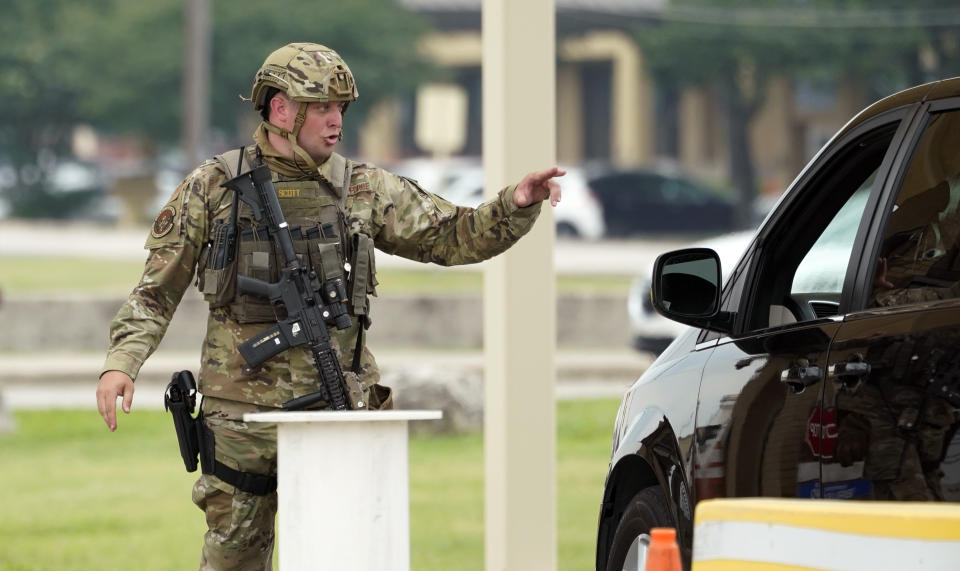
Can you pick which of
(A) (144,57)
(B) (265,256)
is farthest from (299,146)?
(A) (144,57)

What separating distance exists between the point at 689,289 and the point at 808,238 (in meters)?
0.31

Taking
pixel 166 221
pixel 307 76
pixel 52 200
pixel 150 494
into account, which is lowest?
pixel 150 494

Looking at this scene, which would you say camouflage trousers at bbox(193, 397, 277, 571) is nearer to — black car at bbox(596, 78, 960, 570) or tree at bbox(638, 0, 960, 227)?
black car at bbox(596, 78, 960, 570)

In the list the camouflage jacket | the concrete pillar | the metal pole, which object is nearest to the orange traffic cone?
the camouflage jacket

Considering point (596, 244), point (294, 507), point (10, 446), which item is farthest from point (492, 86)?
point (596, 244)

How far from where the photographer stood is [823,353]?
11.7 feet

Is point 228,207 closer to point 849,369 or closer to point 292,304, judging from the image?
point 292,304

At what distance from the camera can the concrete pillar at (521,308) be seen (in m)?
6.52

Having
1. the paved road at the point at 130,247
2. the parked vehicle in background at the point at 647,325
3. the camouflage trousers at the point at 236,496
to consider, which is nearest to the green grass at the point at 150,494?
the parked vehicle in background at the point at 647,325

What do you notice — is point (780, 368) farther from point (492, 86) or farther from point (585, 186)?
point (585, 186)

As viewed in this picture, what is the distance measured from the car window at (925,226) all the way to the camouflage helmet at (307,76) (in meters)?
1.98

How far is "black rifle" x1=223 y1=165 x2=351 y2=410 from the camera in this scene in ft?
16.5

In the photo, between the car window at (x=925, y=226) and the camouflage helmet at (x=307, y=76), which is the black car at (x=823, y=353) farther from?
the camouflage helmet at (x=307, y=76)

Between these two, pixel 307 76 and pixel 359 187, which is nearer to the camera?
pixel 307 76
